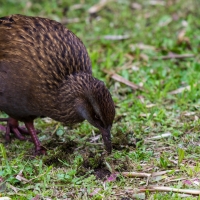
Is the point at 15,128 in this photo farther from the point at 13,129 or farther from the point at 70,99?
the point at 70,99

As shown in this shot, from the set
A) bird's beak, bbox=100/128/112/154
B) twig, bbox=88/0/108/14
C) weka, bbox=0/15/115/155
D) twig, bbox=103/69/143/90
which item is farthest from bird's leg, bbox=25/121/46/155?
twig, bbox=88/0/108/14

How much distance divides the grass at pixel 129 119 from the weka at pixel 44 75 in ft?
1.27

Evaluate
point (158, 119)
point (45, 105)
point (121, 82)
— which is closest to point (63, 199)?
point (45, 105)

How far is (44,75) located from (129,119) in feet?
4.95

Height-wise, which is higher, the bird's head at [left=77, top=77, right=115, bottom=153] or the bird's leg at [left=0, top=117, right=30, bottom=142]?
the bird's head at [left=77, top=77, right=115, bottom=153]

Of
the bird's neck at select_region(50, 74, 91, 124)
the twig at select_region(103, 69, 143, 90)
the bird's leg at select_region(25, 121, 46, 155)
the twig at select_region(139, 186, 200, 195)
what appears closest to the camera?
the twig at select_region(139, 186, 200, 195)

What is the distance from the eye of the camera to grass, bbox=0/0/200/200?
5137mm

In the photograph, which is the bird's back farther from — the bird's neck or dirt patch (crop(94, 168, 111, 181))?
dirt patch (crop(94, 168, 111, 181))

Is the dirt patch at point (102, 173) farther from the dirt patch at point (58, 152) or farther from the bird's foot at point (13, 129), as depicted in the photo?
the bird's foot at point (13, 129)

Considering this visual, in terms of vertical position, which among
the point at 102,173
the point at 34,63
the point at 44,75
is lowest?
the point at 102,173

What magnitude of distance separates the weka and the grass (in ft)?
1.27

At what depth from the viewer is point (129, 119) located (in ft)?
21.6

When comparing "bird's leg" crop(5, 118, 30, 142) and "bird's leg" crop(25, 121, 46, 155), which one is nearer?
"bird's leg" crop(25, 121, 46, 155)

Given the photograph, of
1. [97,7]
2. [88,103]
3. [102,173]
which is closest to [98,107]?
[88,103]
